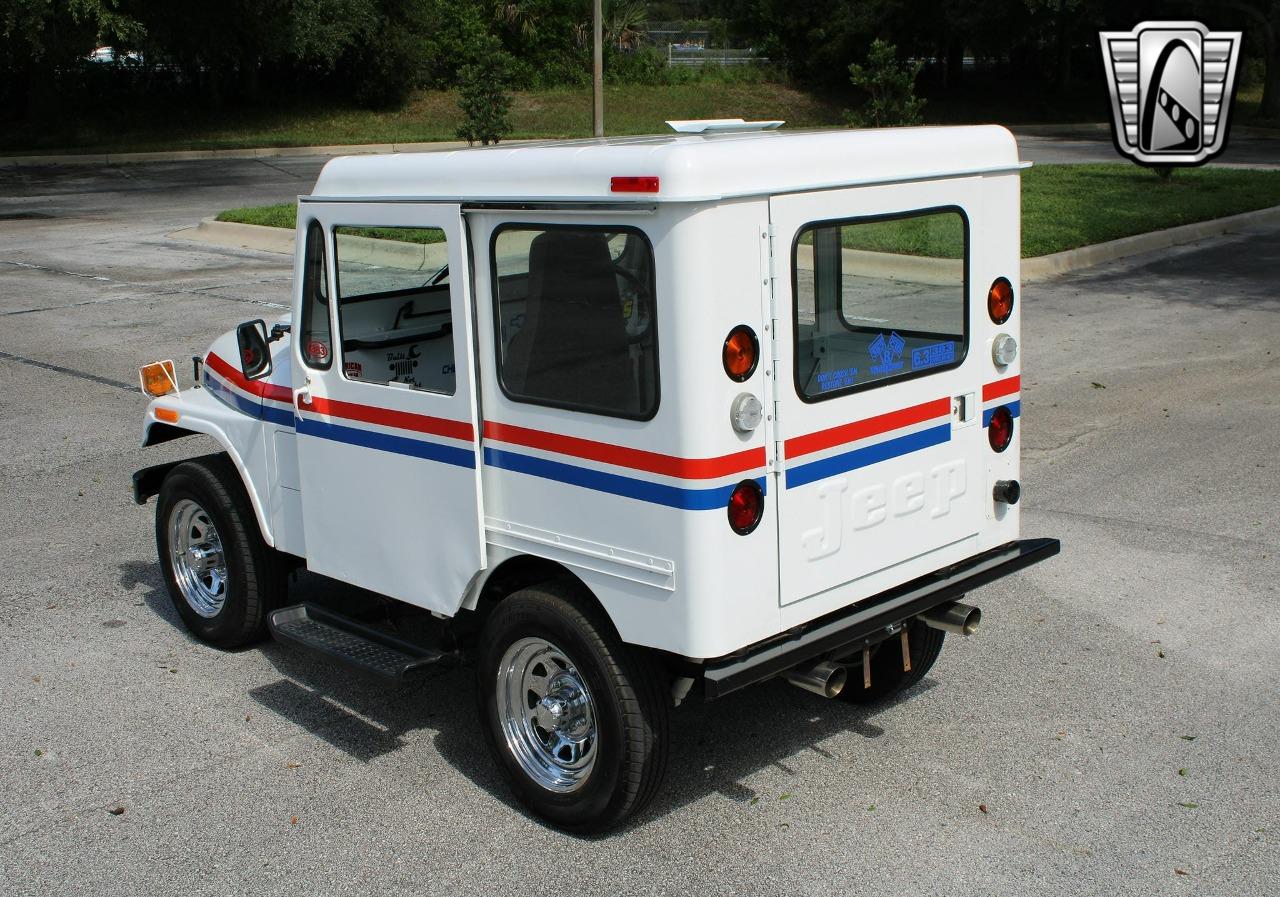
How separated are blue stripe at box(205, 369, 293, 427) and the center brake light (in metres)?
2.15

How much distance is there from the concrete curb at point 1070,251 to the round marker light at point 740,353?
1274 centimetres

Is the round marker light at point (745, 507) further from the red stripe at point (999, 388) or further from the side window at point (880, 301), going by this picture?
the red stripe at point (999, 388)

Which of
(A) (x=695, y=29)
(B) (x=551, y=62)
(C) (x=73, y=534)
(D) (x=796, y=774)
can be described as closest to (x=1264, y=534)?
(D) (x=796, y=774)

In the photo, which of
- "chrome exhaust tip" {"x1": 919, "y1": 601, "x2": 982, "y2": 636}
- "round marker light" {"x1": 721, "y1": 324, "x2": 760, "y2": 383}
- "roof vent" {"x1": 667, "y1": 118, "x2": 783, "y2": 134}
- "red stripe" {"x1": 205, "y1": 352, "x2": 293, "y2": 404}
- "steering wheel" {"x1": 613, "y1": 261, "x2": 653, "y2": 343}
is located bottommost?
"chrome exhaust tip" {"x1": 919, "y1": 601, "x2": 982, "y2": 636}

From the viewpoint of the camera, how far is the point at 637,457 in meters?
4.15

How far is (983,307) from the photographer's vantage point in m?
4.96

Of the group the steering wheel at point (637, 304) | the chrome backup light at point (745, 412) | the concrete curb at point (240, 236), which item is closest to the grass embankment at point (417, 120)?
the concrete curb at point (240, 236)

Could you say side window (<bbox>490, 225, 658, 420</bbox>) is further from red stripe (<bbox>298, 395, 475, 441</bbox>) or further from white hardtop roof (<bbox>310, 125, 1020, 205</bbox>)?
red stripe (<bbox>298, 395, 475, 441</bbox>)

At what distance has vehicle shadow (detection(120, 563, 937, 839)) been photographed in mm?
5008

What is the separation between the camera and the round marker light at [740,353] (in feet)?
13.3

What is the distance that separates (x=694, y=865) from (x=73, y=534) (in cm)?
507

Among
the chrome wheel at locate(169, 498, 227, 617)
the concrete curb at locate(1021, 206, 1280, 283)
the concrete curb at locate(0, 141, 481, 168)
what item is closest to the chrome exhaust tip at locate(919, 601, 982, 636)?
the chrome wheel at locate(169, 498, 227, 617)

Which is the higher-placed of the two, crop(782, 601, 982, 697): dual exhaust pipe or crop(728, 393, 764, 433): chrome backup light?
crop(728, 393, 764, 433): chrome backup light

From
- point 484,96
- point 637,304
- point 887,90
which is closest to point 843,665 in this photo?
point 637,304
